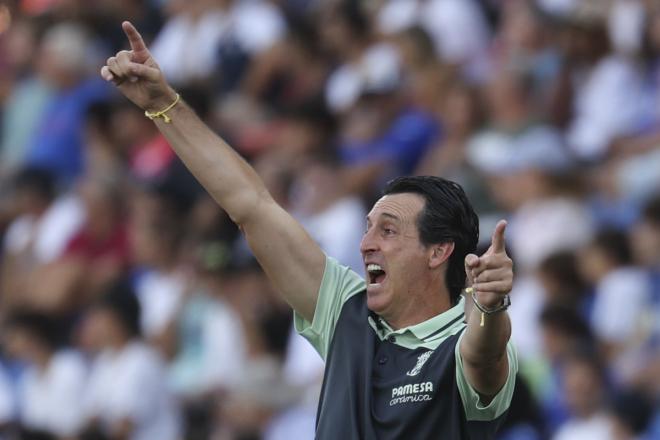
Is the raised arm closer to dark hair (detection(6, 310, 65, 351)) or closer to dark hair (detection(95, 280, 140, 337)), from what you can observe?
dark hair (detection(95, 280, 140, 337))

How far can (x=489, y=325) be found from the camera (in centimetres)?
412

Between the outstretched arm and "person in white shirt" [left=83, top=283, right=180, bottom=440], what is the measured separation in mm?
5276

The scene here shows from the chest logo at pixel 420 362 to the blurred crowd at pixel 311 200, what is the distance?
8.22 feet

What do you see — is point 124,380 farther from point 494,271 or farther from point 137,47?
point 494,271

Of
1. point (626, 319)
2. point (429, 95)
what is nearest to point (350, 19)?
point (429, 95)

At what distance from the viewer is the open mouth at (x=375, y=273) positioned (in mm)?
4641

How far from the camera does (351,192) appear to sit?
30.8ft

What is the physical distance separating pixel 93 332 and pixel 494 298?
620 cm

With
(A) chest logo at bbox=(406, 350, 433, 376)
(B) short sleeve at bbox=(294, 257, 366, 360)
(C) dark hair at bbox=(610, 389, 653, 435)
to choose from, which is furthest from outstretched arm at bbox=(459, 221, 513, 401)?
(C) dark hair at bbox=(610, 389, 653, 435)

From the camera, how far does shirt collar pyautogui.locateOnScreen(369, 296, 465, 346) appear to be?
460 centimetres

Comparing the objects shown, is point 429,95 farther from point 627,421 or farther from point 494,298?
point 494,298

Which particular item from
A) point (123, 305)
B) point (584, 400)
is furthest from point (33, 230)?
point (584, 400)

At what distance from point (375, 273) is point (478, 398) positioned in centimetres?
56

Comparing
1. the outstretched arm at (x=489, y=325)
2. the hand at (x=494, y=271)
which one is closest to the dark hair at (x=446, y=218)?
the outstretched arm at (x=489, y=325)
